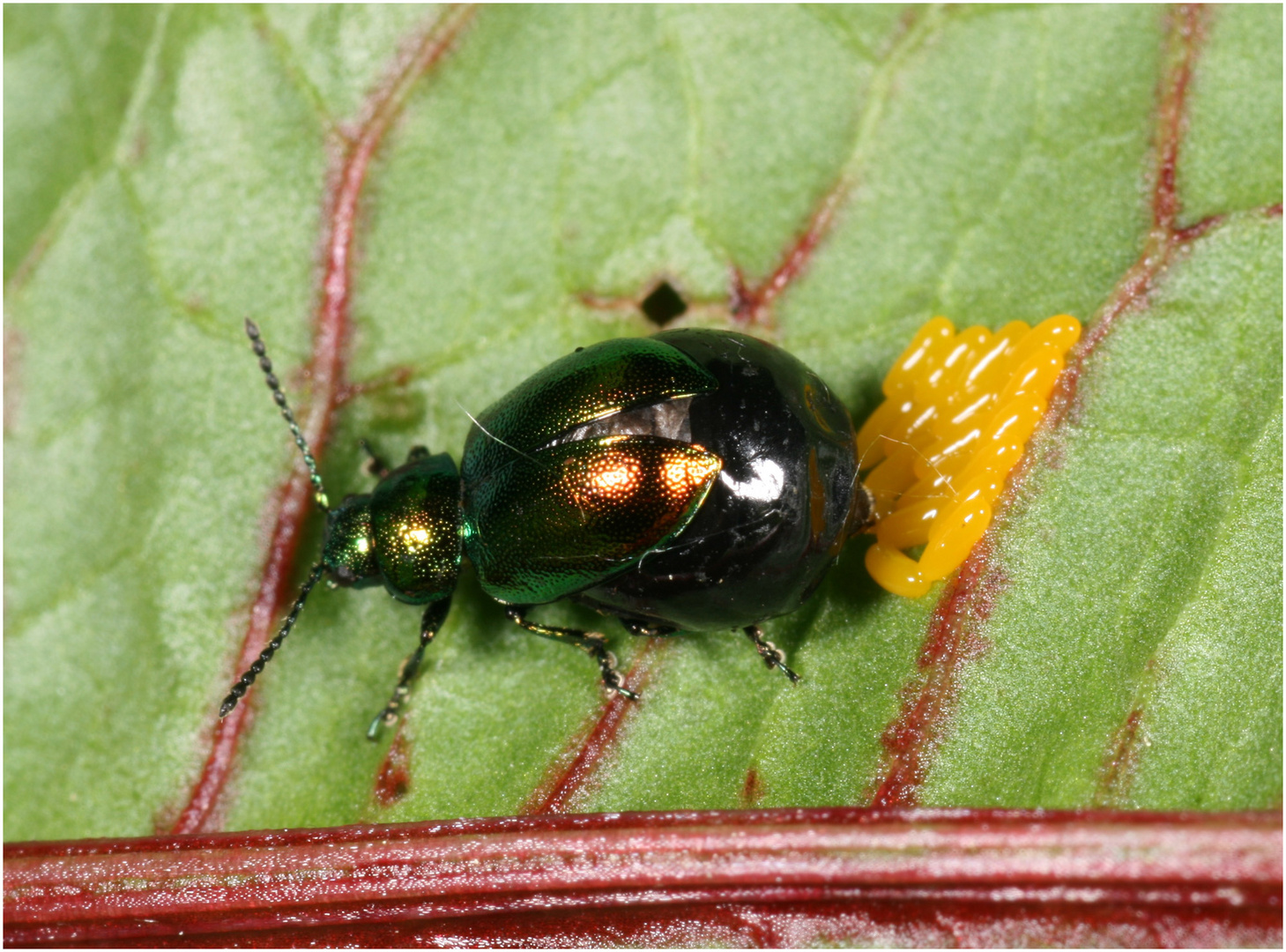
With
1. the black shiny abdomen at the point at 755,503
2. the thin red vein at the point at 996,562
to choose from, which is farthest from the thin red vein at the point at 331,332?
the thin red vein at the point at 996,562

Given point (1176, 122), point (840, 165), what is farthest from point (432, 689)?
point (1176, 122)

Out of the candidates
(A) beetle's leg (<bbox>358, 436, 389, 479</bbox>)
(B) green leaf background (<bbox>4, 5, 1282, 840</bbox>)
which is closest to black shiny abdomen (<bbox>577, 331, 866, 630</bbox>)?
(B) green leaf background (<bbox>4, 5, 1282, 840</bbox>)

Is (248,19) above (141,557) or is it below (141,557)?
above

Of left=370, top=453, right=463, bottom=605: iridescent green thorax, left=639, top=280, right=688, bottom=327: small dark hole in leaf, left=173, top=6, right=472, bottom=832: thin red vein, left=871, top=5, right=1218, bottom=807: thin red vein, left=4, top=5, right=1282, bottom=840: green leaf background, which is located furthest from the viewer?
left=639, top=280, right=688, bottom=327: small dark hole in leaf

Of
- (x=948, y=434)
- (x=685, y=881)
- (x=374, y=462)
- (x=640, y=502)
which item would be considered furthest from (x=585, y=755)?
(x=948, y=434)

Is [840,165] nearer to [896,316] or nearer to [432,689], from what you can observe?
[896,316]

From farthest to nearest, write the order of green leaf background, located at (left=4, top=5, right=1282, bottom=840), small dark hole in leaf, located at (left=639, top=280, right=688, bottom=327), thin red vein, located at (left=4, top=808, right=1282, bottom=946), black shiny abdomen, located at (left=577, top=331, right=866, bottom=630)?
small dark hole in leaf, located at (left=639, top=280, right=688, bottom=327), green leaf background, located at (left=4, top=5, right=1282, bottom=840), black shiny abdomen, located at (left=577, top=331, right=866, bottom=630), thin red vein, located at (left=4, top=808, right=1282, bottom=946)

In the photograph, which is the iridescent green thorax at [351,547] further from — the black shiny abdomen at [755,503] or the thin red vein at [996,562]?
the thin red vein at [996,562]

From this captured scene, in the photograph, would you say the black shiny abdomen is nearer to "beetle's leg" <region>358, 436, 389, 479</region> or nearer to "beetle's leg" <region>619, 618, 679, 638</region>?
"beetle's leg" <region>619, 618, 679, 638</region>
